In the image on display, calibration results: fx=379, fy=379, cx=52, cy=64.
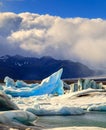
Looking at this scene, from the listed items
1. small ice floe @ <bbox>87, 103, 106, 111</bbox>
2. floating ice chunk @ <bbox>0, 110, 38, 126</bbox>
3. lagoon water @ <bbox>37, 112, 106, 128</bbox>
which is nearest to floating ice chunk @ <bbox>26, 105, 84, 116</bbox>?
lagoon water @ <bbox>37, 112, 106, 128</bbox>

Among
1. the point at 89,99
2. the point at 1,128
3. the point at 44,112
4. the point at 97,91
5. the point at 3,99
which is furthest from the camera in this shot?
the point at 97,91

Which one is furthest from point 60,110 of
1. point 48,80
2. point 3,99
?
point 48,80

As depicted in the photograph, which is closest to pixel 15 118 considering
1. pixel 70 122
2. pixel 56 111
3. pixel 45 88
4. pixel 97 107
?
pixel 70 122

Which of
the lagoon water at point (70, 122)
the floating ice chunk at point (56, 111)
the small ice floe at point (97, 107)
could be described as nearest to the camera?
the lagoon water at point (70, 122)

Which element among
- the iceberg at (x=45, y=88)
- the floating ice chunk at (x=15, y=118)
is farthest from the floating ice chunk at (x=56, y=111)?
the iceberg at (x=45, y=88)

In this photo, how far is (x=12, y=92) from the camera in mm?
55156

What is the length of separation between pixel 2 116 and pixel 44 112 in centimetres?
1593

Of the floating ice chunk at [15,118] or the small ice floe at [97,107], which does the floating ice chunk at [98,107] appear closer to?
the small ice floe at [97,107]

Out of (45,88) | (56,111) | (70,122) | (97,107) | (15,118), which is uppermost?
(45,88)

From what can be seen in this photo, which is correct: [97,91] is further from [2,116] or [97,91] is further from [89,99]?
[2,116]

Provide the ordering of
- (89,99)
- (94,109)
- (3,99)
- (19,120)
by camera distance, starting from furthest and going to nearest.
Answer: (89,99)
(94,109)
(3,99)
(19,120)

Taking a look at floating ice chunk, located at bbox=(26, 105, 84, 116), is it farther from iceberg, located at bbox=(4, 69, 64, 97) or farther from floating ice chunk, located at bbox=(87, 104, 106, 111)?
iceberg, located at bbox=(4, 69, 64, 97)

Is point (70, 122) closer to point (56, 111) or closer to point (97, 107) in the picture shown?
point (56, 111)

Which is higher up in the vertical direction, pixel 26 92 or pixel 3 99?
pixel 26 92
